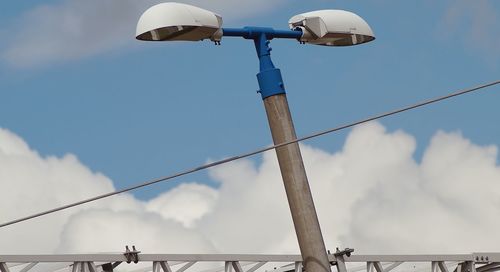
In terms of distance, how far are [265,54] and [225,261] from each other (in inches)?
371

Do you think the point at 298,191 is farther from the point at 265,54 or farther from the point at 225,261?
the point at 225,261

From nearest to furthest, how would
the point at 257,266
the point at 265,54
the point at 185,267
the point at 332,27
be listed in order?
the point at 265,54
the point at 332,27
the point at 185,267
the point at 257,266

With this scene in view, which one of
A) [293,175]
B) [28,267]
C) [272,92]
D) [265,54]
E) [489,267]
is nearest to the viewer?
[293,175]

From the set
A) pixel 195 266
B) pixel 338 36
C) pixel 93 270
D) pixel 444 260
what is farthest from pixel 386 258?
pixel 338 36

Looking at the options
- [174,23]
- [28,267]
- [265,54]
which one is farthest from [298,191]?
[28,267]

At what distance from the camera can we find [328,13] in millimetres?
13719

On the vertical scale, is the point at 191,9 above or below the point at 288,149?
above

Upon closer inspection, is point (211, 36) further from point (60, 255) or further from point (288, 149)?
point (60, 255)

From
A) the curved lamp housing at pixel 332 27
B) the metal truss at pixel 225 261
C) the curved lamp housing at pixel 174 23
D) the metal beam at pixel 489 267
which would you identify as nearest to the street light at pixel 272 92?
the curved lamp housing at pixel 174 23

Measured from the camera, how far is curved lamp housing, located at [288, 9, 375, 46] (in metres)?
13.5

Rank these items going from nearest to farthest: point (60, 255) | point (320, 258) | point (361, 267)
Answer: point (320, 258) < point (60, 255) < point (361, 267)

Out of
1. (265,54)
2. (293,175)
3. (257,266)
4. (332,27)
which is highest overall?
(332,27)

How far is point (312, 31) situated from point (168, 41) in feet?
6.17

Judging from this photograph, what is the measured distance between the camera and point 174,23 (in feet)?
39.8
